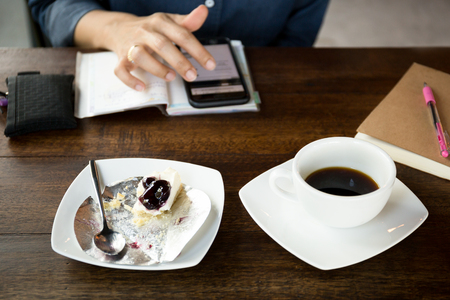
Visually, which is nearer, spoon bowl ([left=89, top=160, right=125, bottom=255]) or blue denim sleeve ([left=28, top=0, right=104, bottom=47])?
spoon bowl ([left=89, top=160, right=125, bottom=255])

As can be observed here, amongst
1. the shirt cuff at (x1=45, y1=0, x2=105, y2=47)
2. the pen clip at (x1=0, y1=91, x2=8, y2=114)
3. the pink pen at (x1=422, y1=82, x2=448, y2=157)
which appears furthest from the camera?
the shirt cuff at (x1=45, y1=0, x2=105, y2=47)

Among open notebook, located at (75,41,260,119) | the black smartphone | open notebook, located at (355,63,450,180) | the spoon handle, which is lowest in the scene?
open notebook, located at (75,41,260,119)

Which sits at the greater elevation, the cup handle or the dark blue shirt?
the cup handle

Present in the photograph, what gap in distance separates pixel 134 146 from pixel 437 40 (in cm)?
258

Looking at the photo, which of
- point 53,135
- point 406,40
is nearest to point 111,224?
point 53,135

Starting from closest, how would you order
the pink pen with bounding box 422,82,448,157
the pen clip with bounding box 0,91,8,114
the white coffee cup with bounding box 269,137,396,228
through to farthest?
the white coffee cup with bounding box 269,137,396,228 < the pink pen with bounding box 422,82,448,157 < the pen clip with bounding box 0,91,8,114

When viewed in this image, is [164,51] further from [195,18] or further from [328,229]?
[328,229]

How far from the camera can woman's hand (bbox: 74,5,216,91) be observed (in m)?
0.75

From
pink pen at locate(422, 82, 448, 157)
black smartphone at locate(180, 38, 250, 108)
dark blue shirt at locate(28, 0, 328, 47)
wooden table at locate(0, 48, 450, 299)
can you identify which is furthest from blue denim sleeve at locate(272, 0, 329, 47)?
pink pen at locate(422, 82, 448, 157)

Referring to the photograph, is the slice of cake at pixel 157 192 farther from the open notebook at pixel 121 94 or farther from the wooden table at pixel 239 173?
the open notebook at pixel 121 94

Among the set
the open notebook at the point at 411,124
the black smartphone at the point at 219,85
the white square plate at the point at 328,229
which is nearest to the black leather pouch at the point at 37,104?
the black smartphone at the point at 219,85

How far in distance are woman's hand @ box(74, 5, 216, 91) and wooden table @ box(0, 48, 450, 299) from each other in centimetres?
10

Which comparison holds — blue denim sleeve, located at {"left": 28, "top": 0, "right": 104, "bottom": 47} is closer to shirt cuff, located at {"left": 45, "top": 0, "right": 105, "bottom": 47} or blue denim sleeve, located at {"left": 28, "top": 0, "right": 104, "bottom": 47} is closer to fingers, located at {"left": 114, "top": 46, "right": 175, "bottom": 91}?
shirt cuff, located at {"left": 45, "top": 0, "right": 105, "bottom": 47}

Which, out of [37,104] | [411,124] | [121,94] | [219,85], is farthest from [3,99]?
[411,124]
